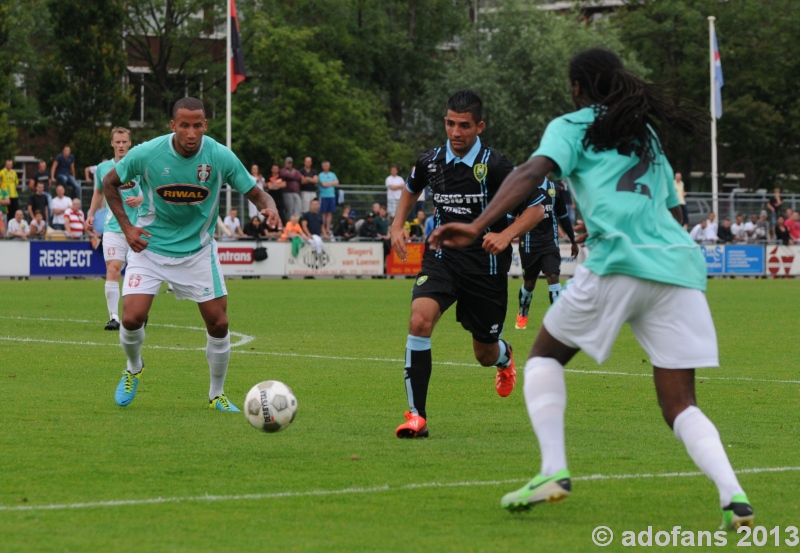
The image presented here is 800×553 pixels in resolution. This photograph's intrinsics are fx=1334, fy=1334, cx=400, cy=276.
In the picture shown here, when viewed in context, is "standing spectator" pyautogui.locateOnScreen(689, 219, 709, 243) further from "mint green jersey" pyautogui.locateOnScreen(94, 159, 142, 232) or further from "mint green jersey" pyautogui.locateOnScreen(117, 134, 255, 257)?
"mint green jersey" pyautogui.locateOnScreen(117, 134, 255, 257)

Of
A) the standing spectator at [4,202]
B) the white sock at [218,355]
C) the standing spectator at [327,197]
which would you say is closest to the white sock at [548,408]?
the white sock at [218,355]

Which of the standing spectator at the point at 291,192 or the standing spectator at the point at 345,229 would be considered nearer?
the standing spectator at the point at 291,192

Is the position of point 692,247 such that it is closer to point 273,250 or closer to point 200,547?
point 200,547

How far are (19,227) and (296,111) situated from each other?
78.3 ft

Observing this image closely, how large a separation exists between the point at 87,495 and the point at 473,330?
12.2 feet

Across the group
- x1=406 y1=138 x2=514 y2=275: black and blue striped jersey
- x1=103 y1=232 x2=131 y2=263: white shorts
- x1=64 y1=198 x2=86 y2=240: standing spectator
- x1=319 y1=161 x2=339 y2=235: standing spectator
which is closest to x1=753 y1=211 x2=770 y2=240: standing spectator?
x1=319 y1=161 x2=339 y2=235: standing spectator

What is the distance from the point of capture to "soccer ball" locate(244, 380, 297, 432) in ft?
27.2

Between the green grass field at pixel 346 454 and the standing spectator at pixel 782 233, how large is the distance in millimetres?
26046

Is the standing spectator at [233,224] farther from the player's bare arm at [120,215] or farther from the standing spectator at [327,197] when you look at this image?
the player's bare arm at [120,215]

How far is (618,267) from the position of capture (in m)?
5.84

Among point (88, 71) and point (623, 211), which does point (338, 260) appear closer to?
point (88, 71)

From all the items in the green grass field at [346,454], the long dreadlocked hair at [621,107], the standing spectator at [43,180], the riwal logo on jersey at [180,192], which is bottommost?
the green grass field at [346,454]

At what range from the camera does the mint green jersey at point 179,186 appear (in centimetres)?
946

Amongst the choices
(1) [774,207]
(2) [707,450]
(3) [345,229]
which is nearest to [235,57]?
(3) [345,229]
